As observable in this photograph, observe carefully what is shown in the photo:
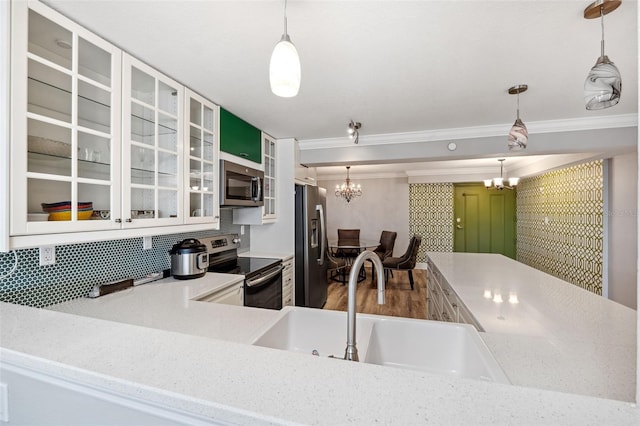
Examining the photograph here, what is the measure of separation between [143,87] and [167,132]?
0.28 metres

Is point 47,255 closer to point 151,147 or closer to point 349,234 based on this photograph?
point 151,147

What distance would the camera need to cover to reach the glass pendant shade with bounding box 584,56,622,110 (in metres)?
1.11

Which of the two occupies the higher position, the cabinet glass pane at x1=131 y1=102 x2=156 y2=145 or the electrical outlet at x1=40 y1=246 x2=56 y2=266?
the cabinet glass pane at x1=131 y1=102 x2=156 y2=145

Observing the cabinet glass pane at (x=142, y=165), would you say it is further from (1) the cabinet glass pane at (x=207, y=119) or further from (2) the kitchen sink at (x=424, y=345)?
(2) the kitchen sink at (x=424, y=345)

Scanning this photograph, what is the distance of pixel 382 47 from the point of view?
154 cm

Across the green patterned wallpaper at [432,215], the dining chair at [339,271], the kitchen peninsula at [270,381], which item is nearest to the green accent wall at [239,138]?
the kitchen peninsula at [270,381]

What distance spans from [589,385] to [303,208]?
293 cm

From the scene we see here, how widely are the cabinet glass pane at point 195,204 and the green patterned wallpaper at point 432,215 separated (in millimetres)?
5462

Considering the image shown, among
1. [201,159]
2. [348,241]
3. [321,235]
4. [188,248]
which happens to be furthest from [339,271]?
[201,159]

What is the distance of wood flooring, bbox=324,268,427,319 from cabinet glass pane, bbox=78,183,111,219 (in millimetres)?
3102

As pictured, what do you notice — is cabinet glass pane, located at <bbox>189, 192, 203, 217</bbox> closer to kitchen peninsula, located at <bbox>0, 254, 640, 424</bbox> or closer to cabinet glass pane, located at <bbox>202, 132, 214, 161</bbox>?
cabinet glass pane, located at <bbox>202, 132, 214, 161</bbox>

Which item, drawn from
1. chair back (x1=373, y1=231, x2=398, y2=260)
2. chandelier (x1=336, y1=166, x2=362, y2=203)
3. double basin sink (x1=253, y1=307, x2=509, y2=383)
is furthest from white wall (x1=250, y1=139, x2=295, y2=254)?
chair back (x1=373, y1=231, x2=398, y2=260)

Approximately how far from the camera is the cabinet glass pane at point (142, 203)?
63.3 inches

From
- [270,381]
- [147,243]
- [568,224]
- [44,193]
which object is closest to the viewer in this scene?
[270,381]
